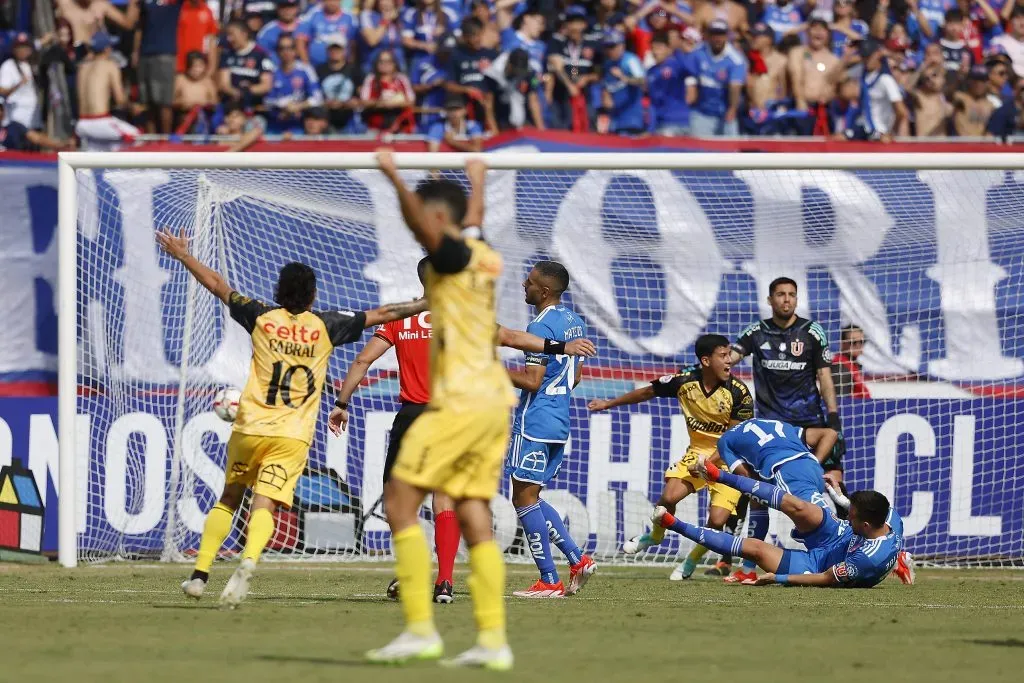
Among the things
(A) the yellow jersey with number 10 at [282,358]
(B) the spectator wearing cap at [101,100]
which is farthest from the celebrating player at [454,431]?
(B) the spectator wearing cap at [101,100]

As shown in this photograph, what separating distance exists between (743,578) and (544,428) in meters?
2.88

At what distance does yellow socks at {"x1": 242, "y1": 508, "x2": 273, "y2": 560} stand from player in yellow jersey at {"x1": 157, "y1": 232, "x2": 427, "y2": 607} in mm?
12

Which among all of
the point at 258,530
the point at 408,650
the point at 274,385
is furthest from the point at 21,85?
the point at 408,650

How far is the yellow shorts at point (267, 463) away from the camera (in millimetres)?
9547

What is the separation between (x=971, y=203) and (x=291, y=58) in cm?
840

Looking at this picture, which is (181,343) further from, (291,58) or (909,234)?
(909,234)

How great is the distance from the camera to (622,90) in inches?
728

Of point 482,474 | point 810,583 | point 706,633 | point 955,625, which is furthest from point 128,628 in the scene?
point 810,583

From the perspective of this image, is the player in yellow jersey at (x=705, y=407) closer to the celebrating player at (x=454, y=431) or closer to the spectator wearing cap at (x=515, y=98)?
the spectator wearing cap at (x=515, y=98)

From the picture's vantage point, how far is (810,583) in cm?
1239

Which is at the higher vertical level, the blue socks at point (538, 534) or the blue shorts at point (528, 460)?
the blue shorts at point (528, 460)

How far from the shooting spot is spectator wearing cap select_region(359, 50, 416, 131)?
726 inches

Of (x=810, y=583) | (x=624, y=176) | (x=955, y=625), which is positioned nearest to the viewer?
(x=955, y=625)

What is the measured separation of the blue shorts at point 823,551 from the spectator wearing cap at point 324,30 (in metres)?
9.83
